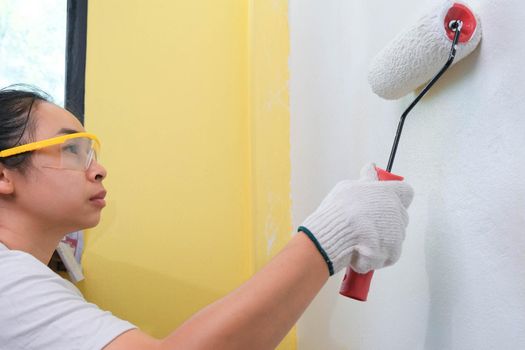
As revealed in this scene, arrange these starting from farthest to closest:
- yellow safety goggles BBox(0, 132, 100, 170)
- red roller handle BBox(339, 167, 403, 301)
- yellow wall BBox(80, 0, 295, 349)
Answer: yellow wall BBox(80, 0, 295, 349) → yellow safety goggles BBox(0, 132, 100, 170) → red roller handle BBox(339, 167, 403, 301)

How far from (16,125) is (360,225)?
596 millimetres

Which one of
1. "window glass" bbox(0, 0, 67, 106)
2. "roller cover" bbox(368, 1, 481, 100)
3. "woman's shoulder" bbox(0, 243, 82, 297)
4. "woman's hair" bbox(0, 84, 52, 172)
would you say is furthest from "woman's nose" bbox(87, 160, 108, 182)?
"window glass" bbox(0, 0, 67, 106)

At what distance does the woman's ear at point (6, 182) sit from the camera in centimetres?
73

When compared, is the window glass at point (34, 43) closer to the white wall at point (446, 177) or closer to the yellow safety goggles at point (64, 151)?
the yellow safety goggles at point (64, 151)

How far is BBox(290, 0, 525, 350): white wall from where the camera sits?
1.75ft

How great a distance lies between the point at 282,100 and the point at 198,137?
288mm

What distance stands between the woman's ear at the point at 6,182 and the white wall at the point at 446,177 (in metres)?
0.66

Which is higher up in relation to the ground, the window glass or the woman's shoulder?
the window glass

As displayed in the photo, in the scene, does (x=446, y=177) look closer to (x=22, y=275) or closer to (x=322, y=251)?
(x=322, y=251)

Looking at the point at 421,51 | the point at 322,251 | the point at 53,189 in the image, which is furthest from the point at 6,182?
the point at 421,51

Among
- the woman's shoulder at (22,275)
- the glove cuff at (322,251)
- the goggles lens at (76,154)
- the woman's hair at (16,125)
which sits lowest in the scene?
the woman's shoulder at (22,275)

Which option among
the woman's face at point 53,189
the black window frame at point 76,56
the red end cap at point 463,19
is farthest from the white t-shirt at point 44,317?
the black window frame at point 76,56

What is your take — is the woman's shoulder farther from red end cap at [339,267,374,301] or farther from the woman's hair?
red end cap at [339,267,374,301]

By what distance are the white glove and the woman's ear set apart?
51 centimetres
